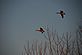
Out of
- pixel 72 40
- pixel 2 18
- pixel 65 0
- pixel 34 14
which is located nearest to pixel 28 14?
pixel 34 14

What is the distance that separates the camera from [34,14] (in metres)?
2.79

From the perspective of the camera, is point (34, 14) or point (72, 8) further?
point (72, 8)

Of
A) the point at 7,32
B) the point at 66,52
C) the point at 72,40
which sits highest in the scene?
the point at 7,32

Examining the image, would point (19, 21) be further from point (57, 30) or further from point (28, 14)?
point (57, 30)

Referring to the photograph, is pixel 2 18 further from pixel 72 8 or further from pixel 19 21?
pixel 72 8

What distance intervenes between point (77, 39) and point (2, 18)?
59.0 inches

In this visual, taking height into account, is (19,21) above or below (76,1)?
below

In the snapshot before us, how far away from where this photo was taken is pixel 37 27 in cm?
274

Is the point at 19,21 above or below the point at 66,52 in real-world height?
above

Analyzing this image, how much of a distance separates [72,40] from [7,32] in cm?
127

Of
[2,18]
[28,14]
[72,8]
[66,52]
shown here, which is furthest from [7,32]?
[72,8]

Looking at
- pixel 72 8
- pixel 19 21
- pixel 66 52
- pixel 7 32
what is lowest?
pixel 66 52

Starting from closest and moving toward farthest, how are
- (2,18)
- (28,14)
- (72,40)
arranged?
(2,18) → (28,14) → (72,40)

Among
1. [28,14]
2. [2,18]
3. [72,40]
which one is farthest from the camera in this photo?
[72,40]
